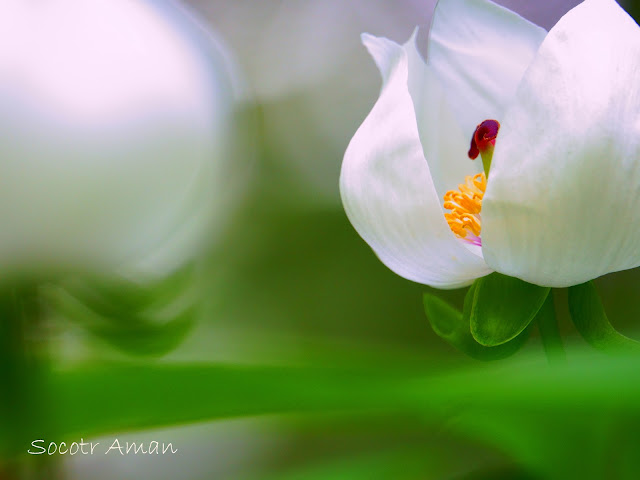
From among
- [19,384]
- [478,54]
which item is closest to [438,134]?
[478,54]

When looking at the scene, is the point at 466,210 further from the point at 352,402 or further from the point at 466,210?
the point at 352,402

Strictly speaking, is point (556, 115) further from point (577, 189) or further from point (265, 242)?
point (265, 242)

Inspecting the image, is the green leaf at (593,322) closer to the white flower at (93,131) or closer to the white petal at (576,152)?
the white petal at (576,152)

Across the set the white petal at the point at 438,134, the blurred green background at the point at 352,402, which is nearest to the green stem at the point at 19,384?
the blurred green background at the point at 352,402

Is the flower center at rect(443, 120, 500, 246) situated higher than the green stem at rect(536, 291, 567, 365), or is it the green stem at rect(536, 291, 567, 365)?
the flower center at rect(443, 120, 500, 246)

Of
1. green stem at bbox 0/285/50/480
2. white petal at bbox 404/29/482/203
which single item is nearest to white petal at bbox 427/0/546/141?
white petal at bbox 404/29/482/203

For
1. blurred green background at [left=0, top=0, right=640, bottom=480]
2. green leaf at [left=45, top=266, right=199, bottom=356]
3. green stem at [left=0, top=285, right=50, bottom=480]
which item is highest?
green leaf at [left=45, top=266, right=199, bottom=356]

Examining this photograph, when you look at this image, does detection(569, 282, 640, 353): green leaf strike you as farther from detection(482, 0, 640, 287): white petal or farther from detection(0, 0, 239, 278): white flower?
detection(0, 0, 239, 278): white flower
